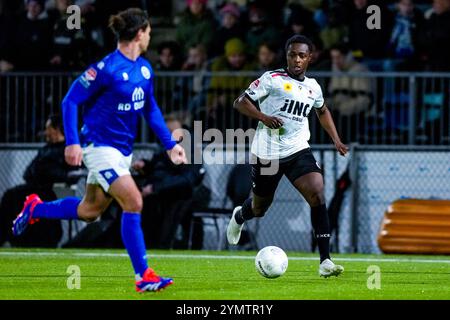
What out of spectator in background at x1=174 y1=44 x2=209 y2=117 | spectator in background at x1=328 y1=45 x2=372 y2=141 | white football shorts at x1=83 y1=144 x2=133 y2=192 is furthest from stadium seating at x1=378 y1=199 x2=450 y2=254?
white football shorts at x1=83 y1=144 x2=133 y2=192

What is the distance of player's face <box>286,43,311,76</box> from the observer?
39.5ft

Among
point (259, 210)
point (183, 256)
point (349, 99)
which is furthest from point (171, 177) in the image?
point (259, 210)

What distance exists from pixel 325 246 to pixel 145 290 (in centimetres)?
264

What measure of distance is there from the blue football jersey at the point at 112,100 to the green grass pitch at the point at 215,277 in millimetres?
1328

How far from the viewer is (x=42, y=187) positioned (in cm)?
1744

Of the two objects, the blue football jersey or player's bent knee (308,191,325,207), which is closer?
the blue football jersey

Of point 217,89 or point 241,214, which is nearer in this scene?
point 241,214

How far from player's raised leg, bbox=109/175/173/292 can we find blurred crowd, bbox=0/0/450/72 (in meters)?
8.40

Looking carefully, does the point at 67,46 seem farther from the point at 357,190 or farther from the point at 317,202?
the point at 317,202

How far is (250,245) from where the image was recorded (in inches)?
711

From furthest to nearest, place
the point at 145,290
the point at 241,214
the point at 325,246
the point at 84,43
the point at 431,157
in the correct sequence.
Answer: the point at 84,43, the point at 431,157, the point at 241,214, the point at 325,246, the point at 145,290

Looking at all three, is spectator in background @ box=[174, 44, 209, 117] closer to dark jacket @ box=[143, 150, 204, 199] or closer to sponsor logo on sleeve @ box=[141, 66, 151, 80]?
dark jacket @ box=[143, 150, 204, 199]

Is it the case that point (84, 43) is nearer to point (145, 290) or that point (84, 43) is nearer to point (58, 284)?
point (58, 284)
